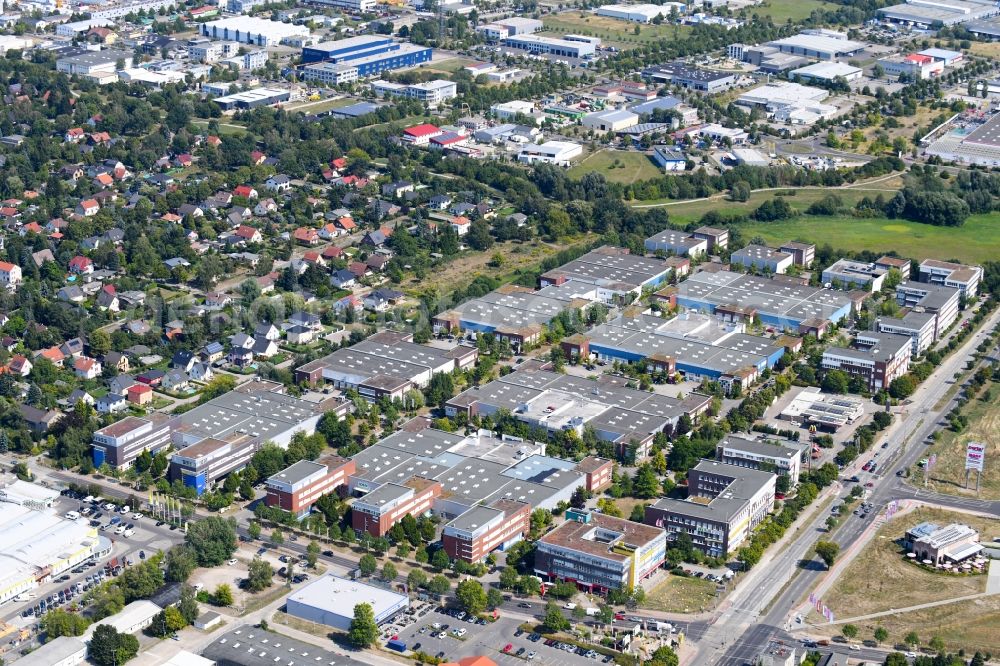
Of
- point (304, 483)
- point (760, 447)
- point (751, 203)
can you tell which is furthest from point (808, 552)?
point (751, 203)

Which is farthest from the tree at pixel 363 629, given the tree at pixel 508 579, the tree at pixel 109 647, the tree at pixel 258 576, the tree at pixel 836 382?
the tree at pixel 836 382

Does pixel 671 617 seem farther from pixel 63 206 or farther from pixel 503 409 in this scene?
pixel 63 206

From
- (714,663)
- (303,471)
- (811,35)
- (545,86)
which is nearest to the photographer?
(714,663)

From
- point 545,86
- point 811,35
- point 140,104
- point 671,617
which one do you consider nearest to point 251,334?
point 671,617

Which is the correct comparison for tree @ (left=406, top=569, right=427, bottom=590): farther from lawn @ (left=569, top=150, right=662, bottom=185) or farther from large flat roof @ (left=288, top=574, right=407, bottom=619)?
lawn @ (left=569, top=150, right=662, bottom=185)

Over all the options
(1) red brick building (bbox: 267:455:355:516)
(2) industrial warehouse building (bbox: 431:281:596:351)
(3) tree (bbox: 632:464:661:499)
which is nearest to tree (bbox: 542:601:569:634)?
(3) tree (bbox: 632:464:661:499)

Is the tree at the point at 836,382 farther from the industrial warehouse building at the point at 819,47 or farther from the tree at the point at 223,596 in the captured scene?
the industrial warehouse building at the point at 819,47

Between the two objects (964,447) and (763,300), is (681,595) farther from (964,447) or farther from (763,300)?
(763,300)
